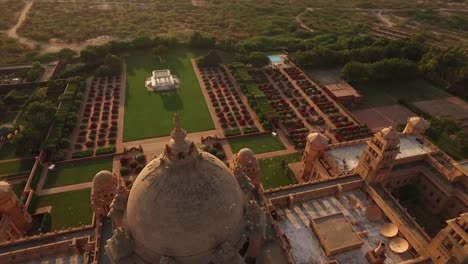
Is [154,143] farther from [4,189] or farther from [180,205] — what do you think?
[180,205]

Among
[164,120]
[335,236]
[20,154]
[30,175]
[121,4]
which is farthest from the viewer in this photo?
[121,4]

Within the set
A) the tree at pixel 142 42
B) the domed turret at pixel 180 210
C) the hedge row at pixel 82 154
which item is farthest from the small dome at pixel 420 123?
the tree at pixel 142 42

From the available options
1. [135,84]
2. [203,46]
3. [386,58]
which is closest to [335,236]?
[135,84]

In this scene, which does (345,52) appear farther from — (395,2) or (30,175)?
(395,2)

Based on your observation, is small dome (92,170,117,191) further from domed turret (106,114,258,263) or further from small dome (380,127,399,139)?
small dome (380,127,399,139)

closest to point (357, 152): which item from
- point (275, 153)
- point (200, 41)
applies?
point (275, 153)

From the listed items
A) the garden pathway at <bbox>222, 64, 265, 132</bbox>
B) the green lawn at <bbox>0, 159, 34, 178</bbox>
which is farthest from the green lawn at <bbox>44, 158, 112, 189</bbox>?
the garden pathway at <bbox>222, 64, 265, 132</bbox>
